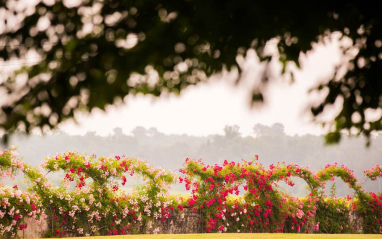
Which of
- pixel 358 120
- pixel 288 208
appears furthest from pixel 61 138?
pixel 358 120

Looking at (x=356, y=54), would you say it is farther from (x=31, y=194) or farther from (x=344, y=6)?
(x=31, y=194)

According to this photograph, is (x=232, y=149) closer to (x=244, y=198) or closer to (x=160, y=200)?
(x=244, y=198)

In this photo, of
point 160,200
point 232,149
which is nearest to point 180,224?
point 160,200

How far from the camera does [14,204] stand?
8695 mm

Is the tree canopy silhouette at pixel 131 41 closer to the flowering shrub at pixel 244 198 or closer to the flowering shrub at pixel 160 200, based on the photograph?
the flowering shrub at pixel 160 200

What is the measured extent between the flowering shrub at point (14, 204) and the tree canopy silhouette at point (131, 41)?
23.3ft

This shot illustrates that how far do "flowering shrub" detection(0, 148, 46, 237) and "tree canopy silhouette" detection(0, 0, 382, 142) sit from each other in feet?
23.3

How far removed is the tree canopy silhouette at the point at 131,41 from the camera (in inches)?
76.7

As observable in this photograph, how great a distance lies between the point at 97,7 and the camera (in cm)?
233

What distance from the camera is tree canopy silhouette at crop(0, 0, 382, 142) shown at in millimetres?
1949

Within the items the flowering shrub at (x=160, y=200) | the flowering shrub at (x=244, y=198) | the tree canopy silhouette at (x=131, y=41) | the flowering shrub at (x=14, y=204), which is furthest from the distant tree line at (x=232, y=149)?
the tree canopy silhouette at (x=131, y=41)

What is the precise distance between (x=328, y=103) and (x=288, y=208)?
33.4 ft

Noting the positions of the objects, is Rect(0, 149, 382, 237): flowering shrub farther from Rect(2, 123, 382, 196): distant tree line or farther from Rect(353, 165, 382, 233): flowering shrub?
Rect(2, 123, 382, 196): distant tree line

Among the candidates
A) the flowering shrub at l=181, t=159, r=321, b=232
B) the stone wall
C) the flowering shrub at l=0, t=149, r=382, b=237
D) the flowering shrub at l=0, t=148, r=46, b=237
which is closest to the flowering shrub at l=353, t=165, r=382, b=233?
the flowering shrub at l=0, t=149, r=382, b=237
